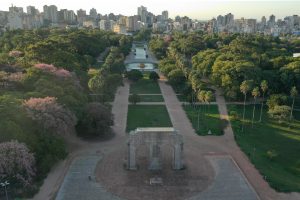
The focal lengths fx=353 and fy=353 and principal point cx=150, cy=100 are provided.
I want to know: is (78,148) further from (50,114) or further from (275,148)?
(275,148)

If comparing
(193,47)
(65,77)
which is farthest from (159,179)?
(193,47)

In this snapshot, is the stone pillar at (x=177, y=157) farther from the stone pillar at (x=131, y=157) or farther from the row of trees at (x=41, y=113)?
the row of trees at (x=41, y=113)

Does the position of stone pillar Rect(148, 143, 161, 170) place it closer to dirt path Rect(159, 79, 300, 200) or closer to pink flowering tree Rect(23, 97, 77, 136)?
dirt path Rect(159, 79, 300, 200)

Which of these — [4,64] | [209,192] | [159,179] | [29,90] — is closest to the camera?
[209,192]

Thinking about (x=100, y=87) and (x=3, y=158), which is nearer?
(x=3, y=158)

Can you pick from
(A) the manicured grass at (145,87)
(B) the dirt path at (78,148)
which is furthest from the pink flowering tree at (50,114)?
(A) the manicured grass at (145,87)

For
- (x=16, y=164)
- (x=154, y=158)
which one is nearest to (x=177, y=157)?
(x=154, y=158)

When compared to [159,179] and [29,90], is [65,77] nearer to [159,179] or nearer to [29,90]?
[29,90]
